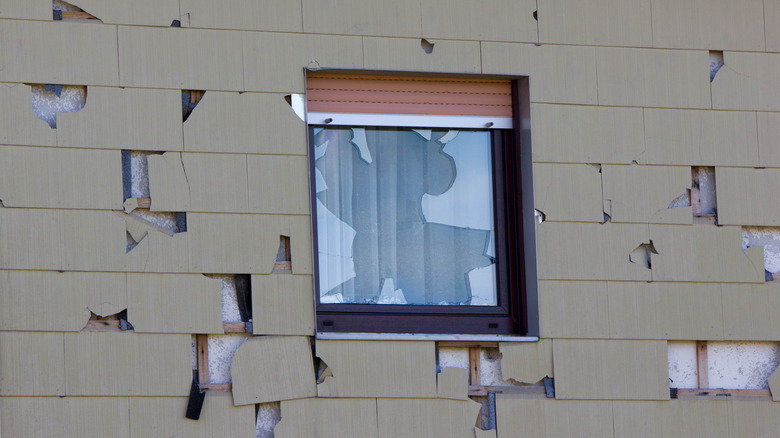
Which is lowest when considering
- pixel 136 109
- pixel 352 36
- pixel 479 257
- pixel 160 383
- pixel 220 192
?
pixel 160 383

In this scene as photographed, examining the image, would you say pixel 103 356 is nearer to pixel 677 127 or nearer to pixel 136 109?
pixel 136 109

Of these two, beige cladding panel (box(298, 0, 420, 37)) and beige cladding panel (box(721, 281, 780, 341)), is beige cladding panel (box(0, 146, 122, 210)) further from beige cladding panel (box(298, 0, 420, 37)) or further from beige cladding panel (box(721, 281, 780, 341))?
beige cladding panel (box(721, 281, 780, 341))

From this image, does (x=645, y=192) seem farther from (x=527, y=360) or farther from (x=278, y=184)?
(x=278, y=184)

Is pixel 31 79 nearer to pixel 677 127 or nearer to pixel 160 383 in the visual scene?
pixel 160 383

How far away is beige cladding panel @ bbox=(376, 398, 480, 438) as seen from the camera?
17.5ft

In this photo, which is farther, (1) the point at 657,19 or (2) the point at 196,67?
(1) the point at 657,19

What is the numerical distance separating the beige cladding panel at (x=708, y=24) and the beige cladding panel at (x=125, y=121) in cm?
271

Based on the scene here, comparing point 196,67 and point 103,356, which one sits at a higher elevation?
point 196,67

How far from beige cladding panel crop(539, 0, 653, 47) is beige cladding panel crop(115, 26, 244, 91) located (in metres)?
1.71

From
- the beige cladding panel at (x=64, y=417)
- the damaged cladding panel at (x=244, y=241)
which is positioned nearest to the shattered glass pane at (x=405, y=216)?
the damaged cladding panel at (x=244, y=241)

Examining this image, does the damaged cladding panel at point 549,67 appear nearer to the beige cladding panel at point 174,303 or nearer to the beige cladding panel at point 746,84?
the beige cladding panel at point 746,84

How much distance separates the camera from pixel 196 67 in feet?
17.6

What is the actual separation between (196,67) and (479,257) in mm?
1819

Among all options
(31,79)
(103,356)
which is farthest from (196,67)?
(103,356)
